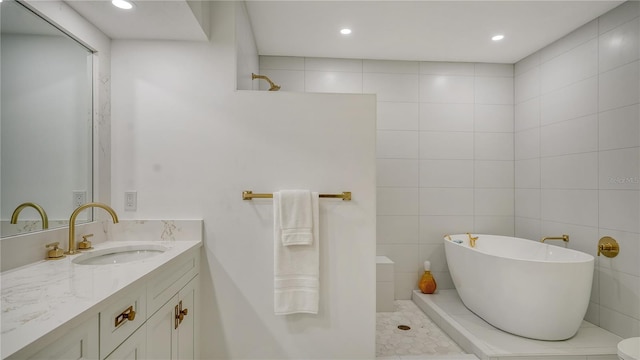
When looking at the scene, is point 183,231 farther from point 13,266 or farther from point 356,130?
point 356,130

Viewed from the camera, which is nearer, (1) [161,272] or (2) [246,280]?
(1) [161,272]

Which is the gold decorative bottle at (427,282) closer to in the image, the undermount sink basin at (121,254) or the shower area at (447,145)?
the shower area at (447,145)

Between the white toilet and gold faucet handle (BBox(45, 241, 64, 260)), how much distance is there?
277 cm

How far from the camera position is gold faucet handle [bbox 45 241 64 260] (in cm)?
136

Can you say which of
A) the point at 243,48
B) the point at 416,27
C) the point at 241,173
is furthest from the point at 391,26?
the point at 241,173

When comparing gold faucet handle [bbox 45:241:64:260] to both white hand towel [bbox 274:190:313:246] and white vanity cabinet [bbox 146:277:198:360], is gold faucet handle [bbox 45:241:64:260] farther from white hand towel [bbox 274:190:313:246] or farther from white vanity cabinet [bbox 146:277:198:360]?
white hand towel [bbox 274:190:313:246]

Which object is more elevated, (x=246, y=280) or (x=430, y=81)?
(x=430, y=81)

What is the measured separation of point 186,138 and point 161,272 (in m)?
0.87

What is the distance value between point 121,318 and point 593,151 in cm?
329

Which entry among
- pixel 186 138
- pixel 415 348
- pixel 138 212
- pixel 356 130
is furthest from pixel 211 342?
pixel 356 130

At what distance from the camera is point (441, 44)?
2838 mm

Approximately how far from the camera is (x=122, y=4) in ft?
4.95

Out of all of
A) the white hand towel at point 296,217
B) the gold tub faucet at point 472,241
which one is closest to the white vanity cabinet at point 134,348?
the white hand towel at point 296,217

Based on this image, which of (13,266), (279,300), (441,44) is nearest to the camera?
(13,266)
